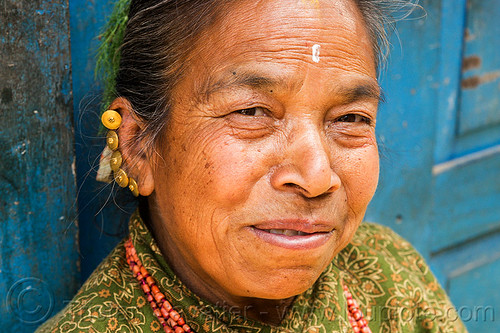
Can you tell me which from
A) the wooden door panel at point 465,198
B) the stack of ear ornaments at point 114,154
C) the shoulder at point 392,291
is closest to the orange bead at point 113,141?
the stack of ear ornaments at point 114,154

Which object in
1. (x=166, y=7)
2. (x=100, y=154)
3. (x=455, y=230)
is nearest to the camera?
(x=166, y=7)

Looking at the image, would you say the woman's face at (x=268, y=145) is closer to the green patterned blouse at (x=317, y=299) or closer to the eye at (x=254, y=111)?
the eye at (x=254, y=111)

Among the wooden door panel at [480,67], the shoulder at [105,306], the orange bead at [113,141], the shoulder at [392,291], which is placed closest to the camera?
the shoulder at [105,306]

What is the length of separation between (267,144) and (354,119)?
299 millimetres

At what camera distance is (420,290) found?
2.06 meters

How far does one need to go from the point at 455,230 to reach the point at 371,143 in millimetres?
1567

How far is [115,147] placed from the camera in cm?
166

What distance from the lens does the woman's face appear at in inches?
58.4

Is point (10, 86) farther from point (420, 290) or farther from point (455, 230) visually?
point (455, 230)

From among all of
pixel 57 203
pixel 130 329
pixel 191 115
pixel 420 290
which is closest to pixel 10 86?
pixel 57 203

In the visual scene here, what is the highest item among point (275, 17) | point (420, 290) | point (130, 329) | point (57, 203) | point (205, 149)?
point (275, 17)

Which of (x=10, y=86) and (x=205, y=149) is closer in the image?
(x=205, y=149)

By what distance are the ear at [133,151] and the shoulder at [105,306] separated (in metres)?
0.24

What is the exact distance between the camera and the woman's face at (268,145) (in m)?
1.48
